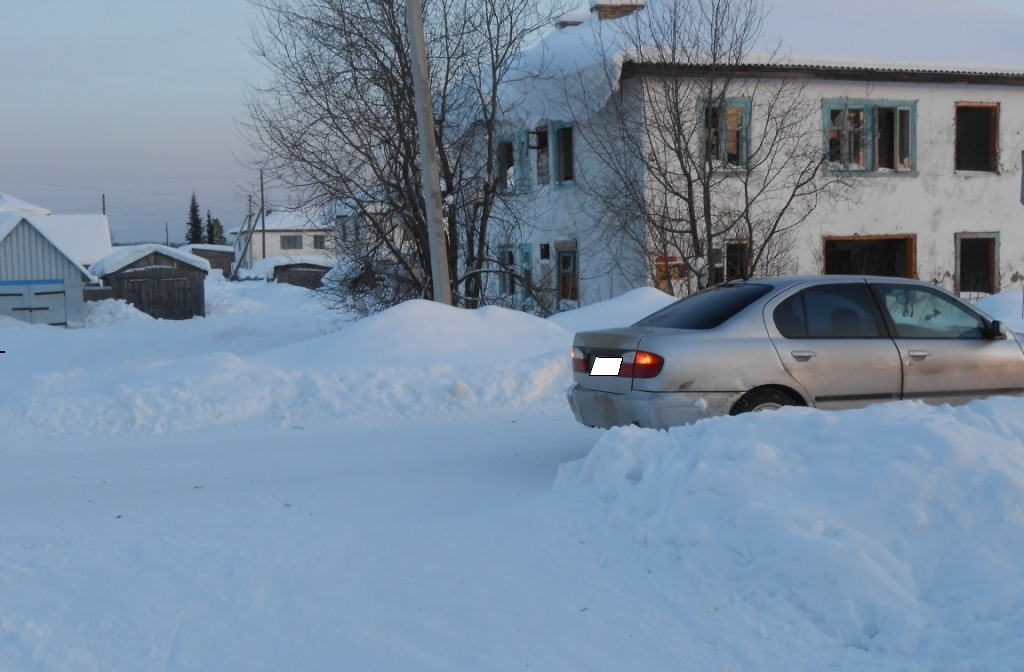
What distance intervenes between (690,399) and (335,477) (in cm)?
274

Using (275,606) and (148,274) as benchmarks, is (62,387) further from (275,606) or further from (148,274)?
(148,274)

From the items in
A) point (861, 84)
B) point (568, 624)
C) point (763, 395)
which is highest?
point (861, 84)

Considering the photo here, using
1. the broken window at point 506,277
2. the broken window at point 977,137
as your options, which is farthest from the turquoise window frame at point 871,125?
the broken window at point 506,277

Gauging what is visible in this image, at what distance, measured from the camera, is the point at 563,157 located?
2341 centimetres

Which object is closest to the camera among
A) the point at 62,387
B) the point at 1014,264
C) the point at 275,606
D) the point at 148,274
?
the point at 275,606

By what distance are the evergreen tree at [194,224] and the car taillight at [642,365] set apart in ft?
421

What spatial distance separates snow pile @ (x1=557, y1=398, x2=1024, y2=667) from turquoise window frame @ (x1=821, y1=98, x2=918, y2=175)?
1736 cm

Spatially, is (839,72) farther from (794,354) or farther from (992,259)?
(794,354)

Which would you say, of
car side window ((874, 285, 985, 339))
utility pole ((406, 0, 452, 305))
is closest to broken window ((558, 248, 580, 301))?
utility pole ((406, 0, 452, 305))

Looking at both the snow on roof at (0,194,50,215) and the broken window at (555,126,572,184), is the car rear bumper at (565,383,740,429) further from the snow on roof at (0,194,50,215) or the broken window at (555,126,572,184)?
the snow on roof at (0,194,50,215)

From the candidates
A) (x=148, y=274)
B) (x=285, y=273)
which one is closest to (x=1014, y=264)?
(x=148, y=274)

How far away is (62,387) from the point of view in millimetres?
12422

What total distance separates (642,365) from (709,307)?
3.23 ft

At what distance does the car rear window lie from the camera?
7688mm
